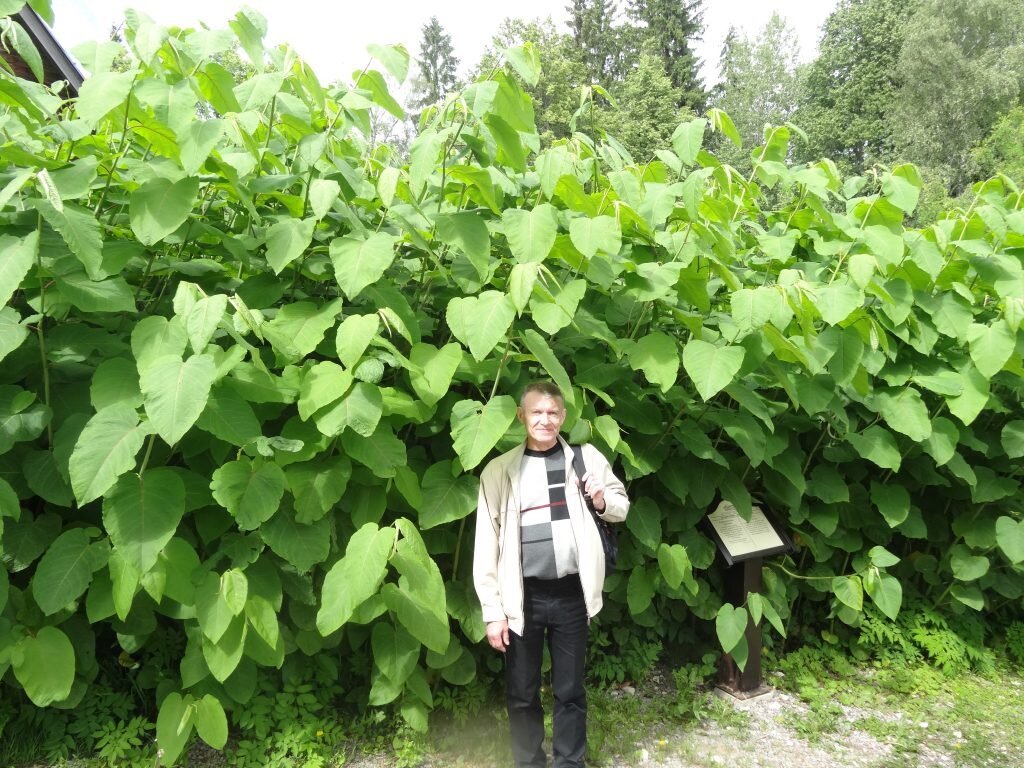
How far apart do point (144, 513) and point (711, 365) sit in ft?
5.46

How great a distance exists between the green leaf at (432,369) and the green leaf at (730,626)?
5.10ft

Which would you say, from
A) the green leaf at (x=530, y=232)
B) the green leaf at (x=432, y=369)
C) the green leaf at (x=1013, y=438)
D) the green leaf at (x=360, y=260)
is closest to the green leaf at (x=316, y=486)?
the green leaf at (x=432, y=369)

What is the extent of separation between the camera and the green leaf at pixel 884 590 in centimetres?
300

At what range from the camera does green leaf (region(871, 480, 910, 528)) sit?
3186mm

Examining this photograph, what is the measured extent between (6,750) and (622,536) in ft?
7.11

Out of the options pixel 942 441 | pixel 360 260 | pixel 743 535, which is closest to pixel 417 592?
pixel 360 260

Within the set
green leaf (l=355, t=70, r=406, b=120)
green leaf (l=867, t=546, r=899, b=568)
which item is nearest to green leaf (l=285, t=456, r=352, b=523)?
green leaf (l=355, t=70, r=406, b=120)

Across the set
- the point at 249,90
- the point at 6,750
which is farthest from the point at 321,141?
the point at 6,750

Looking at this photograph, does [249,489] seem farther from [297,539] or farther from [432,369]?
[432,369]

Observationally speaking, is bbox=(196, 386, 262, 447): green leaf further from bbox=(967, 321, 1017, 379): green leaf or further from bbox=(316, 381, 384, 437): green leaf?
bbox=(967, 321, 1017, 379): green leaf

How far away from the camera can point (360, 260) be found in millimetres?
1911

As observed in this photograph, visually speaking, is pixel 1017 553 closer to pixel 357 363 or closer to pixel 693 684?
pixel 693 684

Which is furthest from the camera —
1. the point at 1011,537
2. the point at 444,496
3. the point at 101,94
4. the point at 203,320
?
the point at 1011,537

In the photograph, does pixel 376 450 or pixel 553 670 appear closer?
pixel 376 450
